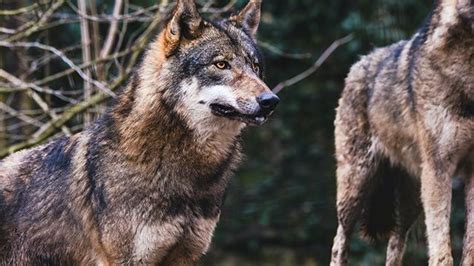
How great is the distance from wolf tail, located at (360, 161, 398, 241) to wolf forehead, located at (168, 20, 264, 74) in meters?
2.25

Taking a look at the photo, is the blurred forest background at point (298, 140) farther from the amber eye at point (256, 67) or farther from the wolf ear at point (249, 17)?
the amber eye at point (256, 67)

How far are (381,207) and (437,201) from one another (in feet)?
3.04

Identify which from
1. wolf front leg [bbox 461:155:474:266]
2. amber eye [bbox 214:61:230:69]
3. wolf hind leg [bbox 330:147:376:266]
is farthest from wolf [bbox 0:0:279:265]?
wolf hind leg [bbox 330:147:376:266]

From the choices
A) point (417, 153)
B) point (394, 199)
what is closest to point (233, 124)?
point (417, 153)

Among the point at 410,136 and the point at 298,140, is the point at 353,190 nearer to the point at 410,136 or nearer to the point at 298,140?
the point at 410,136

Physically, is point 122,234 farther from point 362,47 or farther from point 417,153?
point 362,47

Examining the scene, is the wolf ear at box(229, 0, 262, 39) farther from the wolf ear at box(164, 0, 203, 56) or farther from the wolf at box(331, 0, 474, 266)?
the wolf at box(331, 0, 474, 266)

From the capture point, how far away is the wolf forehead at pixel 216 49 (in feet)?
16.3

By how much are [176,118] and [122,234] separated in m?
0.67

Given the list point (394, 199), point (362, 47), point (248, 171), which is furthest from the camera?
point (248, 171)

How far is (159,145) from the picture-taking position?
5023 millimetres

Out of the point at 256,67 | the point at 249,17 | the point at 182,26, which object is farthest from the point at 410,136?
the point at 182,26

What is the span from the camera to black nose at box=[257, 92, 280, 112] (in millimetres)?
4691

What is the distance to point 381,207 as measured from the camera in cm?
701
